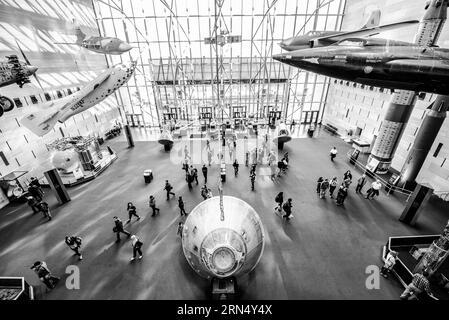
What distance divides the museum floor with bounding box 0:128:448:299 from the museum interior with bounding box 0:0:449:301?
59 millimetres

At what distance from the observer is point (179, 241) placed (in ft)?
25.7

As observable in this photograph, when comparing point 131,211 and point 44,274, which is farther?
point 131,211

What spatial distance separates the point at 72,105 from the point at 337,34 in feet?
37.3

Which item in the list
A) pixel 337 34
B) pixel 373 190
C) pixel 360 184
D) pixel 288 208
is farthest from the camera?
pixel 360 184

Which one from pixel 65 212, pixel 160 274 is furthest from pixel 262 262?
pixel 65 212

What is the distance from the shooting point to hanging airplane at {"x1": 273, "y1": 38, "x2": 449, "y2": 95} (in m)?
6.16

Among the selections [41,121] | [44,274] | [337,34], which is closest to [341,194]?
[337,34]

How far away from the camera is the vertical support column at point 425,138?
903 centimetres

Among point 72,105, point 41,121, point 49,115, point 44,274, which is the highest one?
point 72,105

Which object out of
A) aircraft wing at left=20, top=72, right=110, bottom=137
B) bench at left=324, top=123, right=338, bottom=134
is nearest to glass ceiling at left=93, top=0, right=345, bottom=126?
bench at left=324, top=123, right=338, bottom=134

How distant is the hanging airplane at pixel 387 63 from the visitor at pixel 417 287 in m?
5.58

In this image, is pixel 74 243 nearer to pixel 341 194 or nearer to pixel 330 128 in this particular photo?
pixel 341 194
